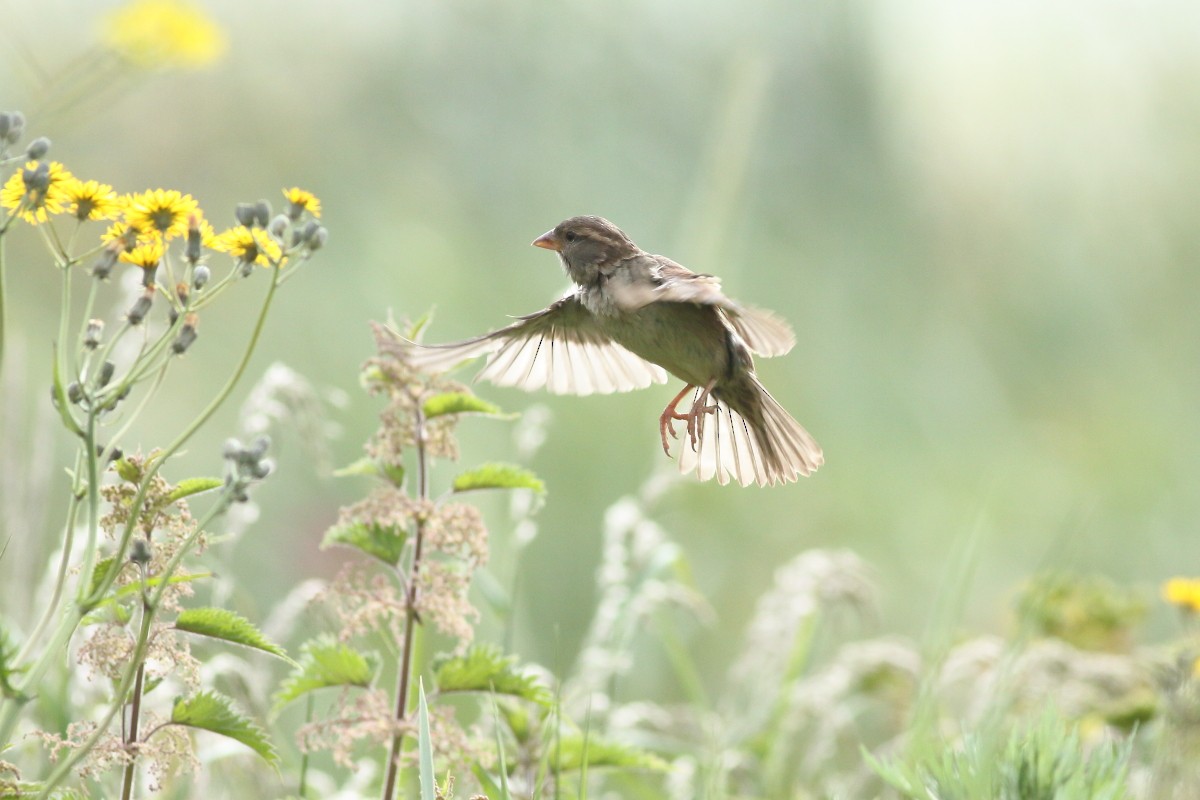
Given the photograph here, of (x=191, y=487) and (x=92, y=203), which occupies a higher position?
(x=92, y=203)

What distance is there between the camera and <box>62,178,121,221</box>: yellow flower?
1.31 metres

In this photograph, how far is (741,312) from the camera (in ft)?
5.34

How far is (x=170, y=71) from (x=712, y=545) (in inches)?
123

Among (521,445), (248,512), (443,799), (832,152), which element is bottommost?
(443,799)

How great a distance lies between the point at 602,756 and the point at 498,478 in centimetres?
38

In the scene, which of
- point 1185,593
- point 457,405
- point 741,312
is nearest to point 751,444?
point 741,312

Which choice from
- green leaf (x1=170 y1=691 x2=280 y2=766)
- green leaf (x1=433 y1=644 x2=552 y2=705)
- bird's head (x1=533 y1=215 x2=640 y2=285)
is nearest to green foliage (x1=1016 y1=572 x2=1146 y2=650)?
bird's head (x1=533 y1=215 x2=640 y2=285)

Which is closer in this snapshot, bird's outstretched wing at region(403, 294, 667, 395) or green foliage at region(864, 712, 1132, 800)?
green foliage at region(864, 712, 1132, 800)

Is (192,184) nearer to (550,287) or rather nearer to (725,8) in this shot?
(550,287)

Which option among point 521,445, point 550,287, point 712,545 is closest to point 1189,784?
point 521,445

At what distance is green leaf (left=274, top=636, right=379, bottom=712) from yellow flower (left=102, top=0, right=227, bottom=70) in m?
1.59

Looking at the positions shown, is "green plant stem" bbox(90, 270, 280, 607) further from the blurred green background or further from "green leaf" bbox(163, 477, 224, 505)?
the blurred green background

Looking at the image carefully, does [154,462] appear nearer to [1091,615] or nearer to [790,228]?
[1091,615]

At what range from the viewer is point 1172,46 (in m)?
6.96
